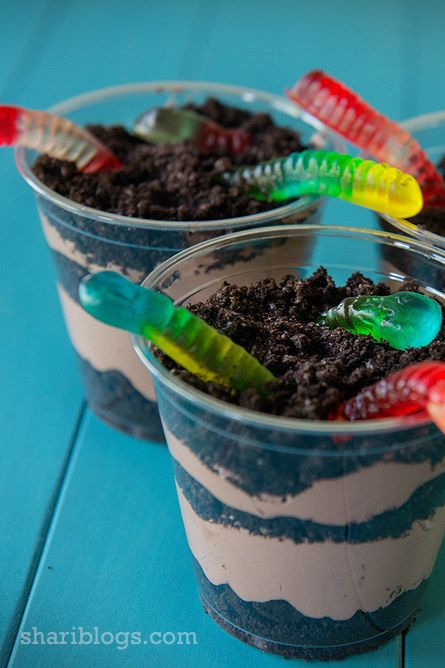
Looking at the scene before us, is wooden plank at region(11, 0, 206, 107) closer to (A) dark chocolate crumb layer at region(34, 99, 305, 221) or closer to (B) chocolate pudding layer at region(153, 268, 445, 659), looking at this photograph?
(A) dark chocolate crumb layer at region(34, 99, 305, 221)

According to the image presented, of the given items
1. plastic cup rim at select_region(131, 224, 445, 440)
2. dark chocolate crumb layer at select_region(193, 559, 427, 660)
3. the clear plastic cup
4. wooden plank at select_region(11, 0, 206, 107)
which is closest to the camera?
plastic cup rim at select_region(131, 224, 445, 440)

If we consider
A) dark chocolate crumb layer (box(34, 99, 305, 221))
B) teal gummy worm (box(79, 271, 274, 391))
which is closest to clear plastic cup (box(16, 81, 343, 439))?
dark chocolate crumb layer (box(34, 99, 305, 221))

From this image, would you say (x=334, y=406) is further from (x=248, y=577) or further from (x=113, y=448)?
(x=113, y=448)

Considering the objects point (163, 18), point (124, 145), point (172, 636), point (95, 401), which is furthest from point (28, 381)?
point (163, 18)

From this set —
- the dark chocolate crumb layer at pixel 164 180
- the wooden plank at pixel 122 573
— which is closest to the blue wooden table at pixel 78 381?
the wooden plank at pixel 122 573

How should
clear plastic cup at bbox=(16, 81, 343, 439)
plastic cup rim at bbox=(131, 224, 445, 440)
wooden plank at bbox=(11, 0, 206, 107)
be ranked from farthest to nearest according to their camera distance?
wooden plank at bbox=(11, 0, 206, 107) → clear plastic cup at bbox=(16, 81, 343, 439) → plastic cup rim at bbox=(131, 224, 445, 440)

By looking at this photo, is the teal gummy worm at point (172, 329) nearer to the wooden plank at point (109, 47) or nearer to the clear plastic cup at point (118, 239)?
the clear plastic cup at point (118, 239)
